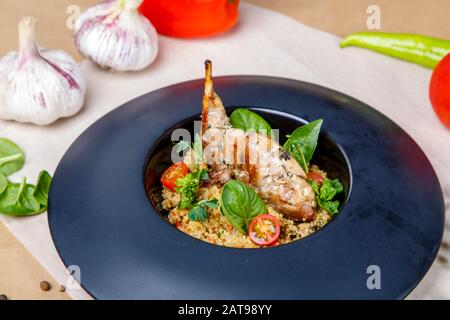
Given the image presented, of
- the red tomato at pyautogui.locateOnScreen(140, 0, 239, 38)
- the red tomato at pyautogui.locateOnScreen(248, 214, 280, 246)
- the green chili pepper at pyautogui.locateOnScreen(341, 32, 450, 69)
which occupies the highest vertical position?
the red tomato at pyautogui.locateOnScreen(140, 0, 239, 38)

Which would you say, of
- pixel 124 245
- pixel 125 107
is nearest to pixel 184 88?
pixel 125 107

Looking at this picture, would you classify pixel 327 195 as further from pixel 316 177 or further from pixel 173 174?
pixel 173 174

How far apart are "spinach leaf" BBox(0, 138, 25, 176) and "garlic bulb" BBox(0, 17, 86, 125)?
8 cm

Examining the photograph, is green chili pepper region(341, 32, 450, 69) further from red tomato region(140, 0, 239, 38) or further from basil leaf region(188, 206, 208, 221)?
basil leaf region(188, 206, 208, 221)

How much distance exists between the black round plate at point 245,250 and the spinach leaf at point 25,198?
0.13 meters

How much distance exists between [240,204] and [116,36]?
2.51 ft

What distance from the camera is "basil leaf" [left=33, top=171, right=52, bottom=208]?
1475 mm

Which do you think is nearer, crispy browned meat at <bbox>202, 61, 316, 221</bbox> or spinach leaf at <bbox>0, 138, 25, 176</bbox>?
crispy browned meat at <bbox>202, 61, 316, 221</bbox>

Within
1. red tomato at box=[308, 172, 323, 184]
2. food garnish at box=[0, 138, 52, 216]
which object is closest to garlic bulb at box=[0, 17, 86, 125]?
food garnish at box=[0, 138, 52, 216]

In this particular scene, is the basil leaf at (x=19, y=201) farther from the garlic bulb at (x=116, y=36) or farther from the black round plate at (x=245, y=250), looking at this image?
the garlic bulb at (x=116, y=36)

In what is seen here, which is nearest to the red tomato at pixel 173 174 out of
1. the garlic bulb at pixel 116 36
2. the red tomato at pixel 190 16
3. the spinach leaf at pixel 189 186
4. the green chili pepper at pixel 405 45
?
the spinach leaf at pixel 189 186

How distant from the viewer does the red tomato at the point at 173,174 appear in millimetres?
1399

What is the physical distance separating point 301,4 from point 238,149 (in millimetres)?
1089
